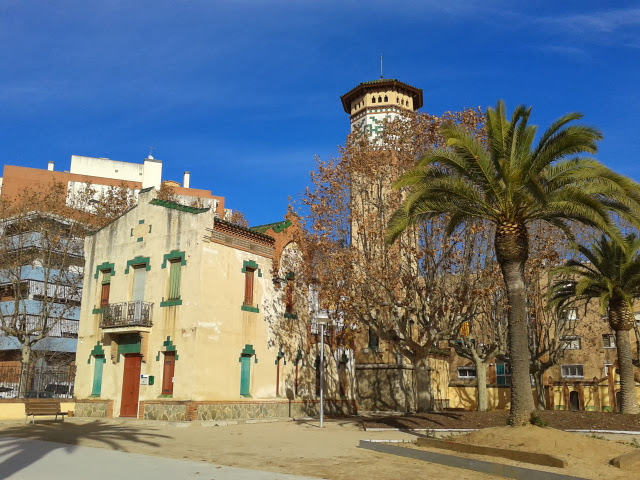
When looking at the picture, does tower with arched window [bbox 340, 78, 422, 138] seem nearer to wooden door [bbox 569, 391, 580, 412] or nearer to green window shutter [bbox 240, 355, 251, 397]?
green window shutter [bbox 240, 355, 251, 397]

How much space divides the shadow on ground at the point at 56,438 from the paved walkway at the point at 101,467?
0.02 m

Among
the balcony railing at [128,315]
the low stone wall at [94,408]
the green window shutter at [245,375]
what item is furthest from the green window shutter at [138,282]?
the green window shutter at [245,375]

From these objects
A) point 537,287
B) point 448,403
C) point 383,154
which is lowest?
point 448,403

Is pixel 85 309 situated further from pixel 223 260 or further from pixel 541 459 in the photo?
pixel 541 459

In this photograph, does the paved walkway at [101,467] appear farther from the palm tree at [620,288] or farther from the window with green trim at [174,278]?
the palm tree at [620,288]

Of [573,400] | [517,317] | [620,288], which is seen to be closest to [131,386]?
[517,317]

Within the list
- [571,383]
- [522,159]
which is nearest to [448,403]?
[571,383]

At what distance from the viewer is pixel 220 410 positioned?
25.0m

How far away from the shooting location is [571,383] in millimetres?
43938

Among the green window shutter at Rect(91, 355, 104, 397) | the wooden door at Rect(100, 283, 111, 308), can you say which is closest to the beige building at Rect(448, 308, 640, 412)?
the green window shutter at Rect(91, 355, 104, 397)

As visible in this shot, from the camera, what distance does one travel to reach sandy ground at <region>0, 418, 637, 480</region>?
1195 cm

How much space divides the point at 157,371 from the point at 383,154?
13769 mm

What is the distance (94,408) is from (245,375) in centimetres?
716

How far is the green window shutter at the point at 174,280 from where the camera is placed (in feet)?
85.8
